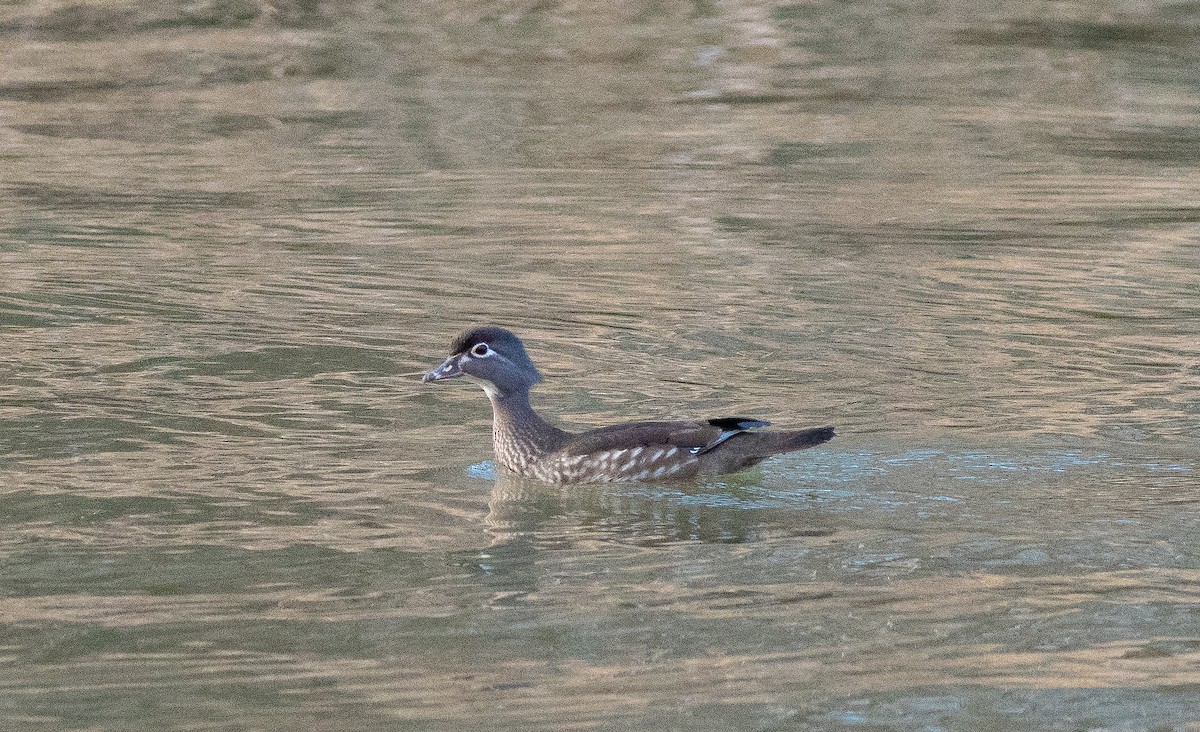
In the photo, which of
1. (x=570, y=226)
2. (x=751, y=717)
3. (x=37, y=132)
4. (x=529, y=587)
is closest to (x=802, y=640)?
(x=751, y=717)

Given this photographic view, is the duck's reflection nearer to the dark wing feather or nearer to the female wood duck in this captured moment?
the female wood duck

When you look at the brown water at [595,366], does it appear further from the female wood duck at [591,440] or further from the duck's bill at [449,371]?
the duck's bill at [449,371]

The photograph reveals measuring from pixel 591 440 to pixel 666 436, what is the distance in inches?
15.2

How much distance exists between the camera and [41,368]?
11.9m

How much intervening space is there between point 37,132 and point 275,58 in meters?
4.15

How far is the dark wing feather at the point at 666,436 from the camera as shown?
9.52 m

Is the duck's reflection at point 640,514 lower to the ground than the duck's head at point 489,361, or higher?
lower

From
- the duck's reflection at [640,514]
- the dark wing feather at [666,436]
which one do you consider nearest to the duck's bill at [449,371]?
the duck's reflection at [640,514]

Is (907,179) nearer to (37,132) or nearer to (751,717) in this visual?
(37,132)

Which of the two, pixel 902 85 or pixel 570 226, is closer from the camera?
pixel 570 226

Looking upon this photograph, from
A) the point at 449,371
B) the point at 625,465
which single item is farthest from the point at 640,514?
the point at 449,371

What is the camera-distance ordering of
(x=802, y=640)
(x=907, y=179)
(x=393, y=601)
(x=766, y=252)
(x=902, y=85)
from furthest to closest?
(x=902, y=85), (x=907, y=179), (x=766, y=252), (x=393, y=601), (x=802, y=640)

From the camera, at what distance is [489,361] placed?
10.0 meters

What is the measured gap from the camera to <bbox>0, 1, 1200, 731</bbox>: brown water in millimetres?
7020
